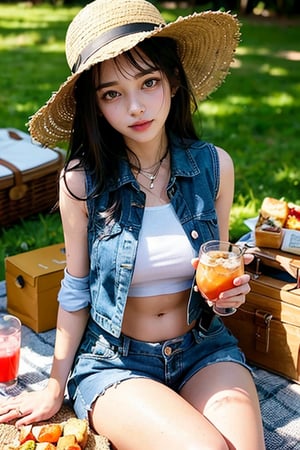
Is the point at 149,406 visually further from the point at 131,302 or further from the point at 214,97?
the point at 214,97

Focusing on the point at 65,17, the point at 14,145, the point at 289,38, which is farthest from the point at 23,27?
the point at 14,145

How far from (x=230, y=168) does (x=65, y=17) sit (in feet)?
39.7

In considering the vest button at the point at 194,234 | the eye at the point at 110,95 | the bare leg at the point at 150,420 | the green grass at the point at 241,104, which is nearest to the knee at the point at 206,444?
the bare leg at the point at 150,420

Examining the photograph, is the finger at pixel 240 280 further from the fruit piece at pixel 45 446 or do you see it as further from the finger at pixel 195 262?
the fruit piece at pixel 45 446

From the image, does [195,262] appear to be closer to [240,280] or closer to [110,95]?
[240,280]

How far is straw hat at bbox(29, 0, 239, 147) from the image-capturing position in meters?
2.51

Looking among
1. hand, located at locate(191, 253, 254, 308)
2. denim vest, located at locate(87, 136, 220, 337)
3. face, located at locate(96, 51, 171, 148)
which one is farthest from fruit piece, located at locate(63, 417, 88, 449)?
face, located at locate(96, 51, 171, 148)

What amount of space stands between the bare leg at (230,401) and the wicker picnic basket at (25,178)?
238cm

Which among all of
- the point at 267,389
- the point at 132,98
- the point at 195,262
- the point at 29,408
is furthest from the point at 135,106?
the point at 267,389

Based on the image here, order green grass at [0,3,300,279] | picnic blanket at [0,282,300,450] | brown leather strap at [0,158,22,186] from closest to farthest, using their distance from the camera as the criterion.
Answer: picnic blanket at [0,282,300,450], brown leather strap at [0,158,22,186], green grass at [0,3,300,279]

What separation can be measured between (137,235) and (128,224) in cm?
5

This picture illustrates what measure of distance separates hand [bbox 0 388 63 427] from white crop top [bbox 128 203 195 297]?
0.46 m

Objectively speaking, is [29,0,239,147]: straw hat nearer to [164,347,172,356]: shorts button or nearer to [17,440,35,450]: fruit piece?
[164,347,172,356]: shorts button

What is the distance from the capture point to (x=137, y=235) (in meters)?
2.66
